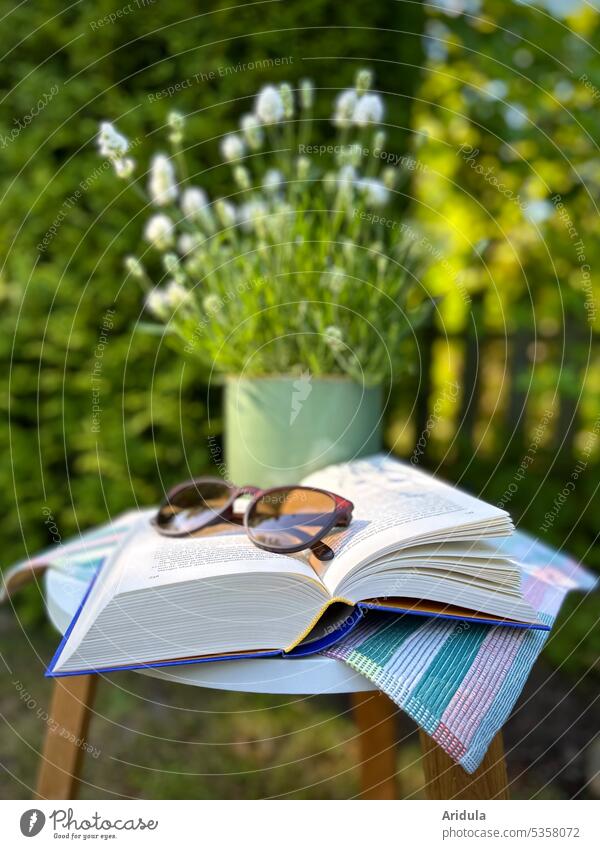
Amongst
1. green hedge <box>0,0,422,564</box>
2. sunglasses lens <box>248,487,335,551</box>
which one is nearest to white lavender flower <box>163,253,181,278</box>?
sunglasses lens <box>248,487,335,551</box>

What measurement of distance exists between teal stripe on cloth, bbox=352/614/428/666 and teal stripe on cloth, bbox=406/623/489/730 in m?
0.04

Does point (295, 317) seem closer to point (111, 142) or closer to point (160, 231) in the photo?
point (160, 231)

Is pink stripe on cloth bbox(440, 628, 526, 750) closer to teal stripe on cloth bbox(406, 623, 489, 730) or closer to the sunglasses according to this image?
teal stripe on cloth bbox(406, 623, 489, 730)

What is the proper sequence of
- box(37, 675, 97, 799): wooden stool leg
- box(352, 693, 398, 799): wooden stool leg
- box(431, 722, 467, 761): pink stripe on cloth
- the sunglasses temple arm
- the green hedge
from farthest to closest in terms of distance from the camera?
the green hedge < box(352, 693, 398, 799): wooden stool leg < box(37, 675, 97, 799): wooden stool leg < the sunglasses temple arm < box(431, 722, 467, 761): pink stripe on cloth

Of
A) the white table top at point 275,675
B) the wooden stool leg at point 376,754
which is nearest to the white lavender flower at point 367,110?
the white table top at point 275,675

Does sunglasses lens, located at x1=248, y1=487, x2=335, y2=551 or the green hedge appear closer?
sunglasses lens, located at x1=248, y1=487, x2=335, y2=551

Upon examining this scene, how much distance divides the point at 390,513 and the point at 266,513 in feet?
0.46

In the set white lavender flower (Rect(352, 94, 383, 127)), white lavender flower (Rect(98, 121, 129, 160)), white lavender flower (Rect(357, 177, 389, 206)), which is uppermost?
white lavender flower (Rect(352, 94, 383, 127))

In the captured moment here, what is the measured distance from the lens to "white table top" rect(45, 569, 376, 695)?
63 cm

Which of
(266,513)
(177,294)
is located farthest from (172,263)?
(266,513)

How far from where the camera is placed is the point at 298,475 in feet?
3.26

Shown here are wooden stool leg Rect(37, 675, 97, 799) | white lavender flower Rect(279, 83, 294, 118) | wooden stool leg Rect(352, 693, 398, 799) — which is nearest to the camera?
wooden stool leg Rect(37, 675, 97, 799)

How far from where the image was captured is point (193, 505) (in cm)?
89
